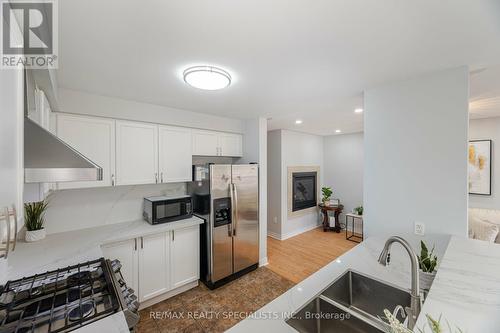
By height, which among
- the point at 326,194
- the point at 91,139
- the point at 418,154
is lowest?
the point at 326,194

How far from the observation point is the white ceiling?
1.01 m

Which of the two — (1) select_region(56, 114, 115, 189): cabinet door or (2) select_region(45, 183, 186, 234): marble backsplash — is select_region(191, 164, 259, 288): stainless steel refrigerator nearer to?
(2) select_region(45, 183, 186, 234): marble backsplash

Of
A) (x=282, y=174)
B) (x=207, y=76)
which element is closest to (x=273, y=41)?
(x=207, y=76)

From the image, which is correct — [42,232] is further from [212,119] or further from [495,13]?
[495,13]

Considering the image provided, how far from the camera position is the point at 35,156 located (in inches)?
36.8

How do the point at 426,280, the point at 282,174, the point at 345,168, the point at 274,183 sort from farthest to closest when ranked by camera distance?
the point at 345,168 → the point at 274,183 → the point at 282,174 → the point at 426,280

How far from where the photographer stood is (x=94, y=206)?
245cm

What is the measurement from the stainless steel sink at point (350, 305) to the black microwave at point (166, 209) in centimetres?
203

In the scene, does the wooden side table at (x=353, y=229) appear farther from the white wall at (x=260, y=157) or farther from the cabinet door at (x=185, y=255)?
the cabinet door at (x=185, y=255)

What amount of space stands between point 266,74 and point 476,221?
11.7 feet

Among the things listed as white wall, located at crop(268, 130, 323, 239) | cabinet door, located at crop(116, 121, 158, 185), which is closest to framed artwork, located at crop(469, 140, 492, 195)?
white wall, located at crop(268, 130, 323, 239)

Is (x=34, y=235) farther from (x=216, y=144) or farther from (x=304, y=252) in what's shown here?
(x=304, y=252)

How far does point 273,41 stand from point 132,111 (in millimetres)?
1953

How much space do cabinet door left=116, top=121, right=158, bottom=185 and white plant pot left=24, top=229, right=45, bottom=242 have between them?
818mm
